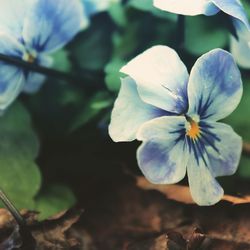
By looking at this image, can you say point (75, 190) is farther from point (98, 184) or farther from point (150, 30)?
point (150, 30)

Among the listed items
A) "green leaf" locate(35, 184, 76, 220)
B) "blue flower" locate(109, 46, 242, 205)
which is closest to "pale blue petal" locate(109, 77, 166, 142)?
"blue flower" locate(109, 46, 242, 205)

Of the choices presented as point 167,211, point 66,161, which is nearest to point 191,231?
point 167,211

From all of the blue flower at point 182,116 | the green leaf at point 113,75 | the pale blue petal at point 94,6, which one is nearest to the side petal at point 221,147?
the blue flower at point 182,116

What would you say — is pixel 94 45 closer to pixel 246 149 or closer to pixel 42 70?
pixel 42 70

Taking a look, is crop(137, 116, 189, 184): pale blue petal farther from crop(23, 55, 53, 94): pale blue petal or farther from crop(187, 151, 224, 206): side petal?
crop(23, 55, 53, 94): pale blue petal

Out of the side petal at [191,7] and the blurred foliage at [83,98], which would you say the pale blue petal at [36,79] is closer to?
the blurred foliage at [83,98]

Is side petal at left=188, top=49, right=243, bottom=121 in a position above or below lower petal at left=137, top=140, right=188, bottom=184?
above
